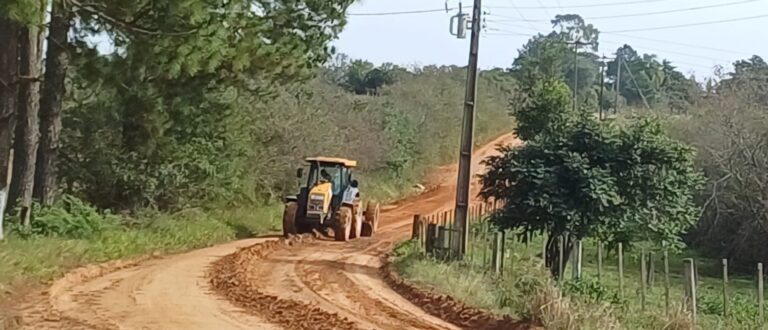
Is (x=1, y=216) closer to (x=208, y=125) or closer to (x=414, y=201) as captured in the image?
(x=208, y=125)

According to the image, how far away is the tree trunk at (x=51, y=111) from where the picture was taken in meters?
A: 20.3

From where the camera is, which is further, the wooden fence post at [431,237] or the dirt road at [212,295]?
the wooden fence post at [431,237]

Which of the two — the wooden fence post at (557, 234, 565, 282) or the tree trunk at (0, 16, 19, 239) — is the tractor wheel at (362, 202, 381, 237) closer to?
the wooden fence post at (557, 234, 565, 282)

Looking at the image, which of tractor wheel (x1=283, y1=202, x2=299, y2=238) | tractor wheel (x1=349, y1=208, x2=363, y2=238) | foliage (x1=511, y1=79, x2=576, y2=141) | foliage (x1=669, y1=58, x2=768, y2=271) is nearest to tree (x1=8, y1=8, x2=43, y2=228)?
tractor wheel (x1=283, y1=202, x2=299, y2=238)

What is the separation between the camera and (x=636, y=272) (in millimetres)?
27953

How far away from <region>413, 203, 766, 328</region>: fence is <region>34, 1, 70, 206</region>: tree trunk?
8159mm

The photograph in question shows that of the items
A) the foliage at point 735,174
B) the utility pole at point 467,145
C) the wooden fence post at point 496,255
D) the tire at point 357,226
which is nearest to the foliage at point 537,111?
the foliage at point 735,174

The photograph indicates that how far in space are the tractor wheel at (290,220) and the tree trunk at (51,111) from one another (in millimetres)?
7073

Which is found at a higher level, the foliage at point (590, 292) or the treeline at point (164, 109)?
the treeline at point (164, 109)

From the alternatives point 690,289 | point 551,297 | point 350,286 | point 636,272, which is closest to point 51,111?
point 350,286

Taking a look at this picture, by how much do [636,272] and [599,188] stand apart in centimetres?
771

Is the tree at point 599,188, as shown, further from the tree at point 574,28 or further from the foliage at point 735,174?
the tree at point 574,28

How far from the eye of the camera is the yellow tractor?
93.6 ft

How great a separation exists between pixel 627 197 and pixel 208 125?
447 inches
